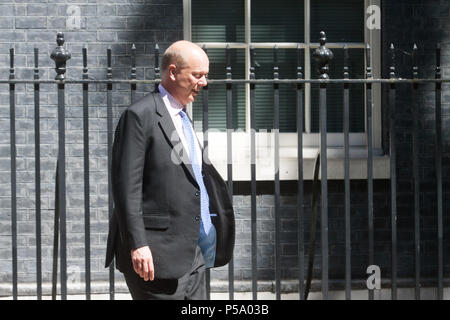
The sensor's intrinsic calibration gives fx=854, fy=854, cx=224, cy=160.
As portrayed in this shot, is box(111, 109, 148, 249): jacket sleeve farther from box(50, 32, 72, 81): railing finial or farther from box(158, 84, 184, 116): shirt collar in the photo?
box(50, 32, 72, 81): railing finial

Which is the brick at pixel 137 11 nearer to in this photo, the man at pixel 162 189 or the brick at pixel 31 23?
the brick at pixel 31 23

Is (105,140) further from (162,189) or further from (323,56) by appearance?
(162,189)

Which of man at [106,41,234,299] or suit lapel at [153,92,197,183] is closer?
man at [106,41,234,299]

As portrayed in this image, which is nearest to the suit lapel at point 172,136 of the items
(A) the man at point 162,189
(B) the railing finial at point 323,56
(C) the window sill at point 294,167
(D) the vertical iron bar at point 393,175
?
(A) the man at point 162,189

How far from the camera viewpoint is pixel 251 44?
7152 mm

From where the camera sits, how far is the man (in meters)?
3.91

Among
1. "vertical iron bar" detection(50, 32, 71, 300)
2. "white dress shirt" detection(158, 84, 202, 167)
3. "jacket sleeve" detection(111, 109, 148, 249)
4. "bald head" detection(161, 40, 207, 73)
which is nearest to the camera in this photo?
"jacket sleeve" detection(111, 109, 148, 249)

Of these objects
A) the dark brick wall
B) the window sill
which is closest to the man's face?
the window sill

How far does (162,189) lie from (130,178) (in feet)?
0.62

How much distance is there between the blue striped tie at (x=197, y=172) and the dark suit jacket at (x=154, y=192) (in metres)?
0.05

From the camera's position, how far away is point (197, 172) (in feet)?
13.6

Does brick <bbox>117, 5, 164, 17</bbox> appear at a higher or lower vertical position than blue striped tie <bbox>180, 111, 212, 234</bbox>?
higher

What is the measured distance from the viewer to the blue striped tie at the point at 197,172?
13.6ft

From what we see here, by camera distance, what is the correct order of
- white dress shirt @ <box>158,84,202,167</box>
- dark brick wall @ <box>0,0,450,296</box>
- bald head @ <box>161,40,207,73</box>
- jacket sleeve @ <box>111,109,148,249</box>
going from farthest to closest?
1. dark brick wall @ <box>0,0,450,296</box>
2. white dress shirt @ <box>158,84,202,167</box>
3. bald head @ <box>161,40,207,73</box>
4. jacket sleeve @ <box>111,109,148,249</box>
